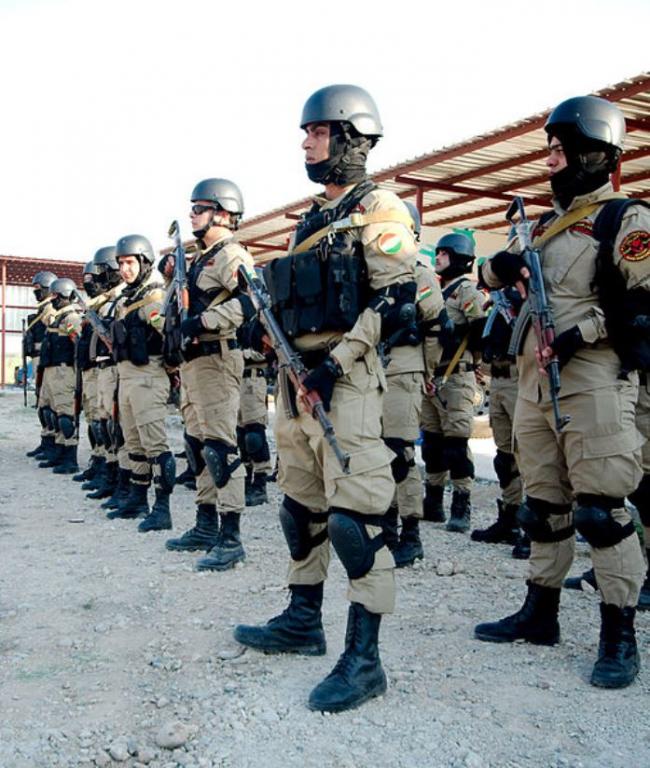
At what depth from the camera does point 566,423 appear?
3.26 metres

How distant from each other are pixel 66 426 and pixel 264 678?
687cm

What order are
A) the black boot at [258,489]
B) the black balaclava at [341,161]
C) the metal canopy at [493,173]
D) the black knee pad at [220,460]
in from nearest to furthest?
1. the black balaclava at [341,161]
2. the black knee pad at [220,460]
3. the black boot at [258,489]
4. the metal canopy at [493,173]

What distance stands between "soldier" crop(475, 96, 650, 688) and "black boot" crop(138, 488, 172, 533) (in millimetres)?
3152

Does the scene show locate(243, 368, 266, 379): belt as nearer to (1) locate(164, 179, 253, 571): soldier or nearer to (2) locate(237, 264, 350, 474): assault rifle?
(1) locate(164, 179, 253, 571): soldier

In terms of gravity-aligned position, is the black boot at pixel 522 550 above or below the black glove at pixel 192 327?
below

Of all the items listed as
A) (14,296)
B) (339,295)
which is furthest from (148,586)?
(14,296)

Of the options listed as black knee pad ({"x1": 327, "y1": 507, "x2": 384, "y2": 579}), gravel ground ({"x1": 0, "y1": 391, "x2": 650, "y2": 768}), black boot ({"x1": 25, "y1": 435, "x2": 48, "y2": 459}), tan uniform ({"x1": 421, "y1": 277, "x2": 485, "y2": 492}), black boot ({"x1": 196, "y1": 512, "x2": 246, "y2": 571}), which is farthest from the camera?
black boot ({"x1": 25, "y1": 435, "x2": 48, "y2": 459})

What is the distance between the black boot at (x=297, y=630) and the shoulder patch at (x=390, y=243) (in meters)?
1.44

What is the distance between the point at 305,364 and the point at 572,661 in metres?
1.66

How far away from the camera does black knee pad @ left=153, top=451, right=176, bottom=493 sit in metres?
6.21

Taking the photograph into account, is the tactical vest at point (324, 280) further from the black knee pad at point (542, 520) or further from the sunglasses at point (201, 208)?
the sunglasses at point (201, 208)

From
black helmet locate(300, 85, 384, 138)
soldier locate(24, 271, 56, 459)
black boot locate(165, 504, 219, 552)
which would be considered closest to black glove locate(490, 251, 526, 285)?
black helmet locate(300, 85, 384, 138)

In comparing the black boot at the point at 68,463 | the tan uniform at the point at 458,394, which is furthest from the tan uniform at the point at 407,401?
the black boot at the point at 68,463

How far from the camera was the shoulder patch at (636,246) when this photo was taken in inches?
122
